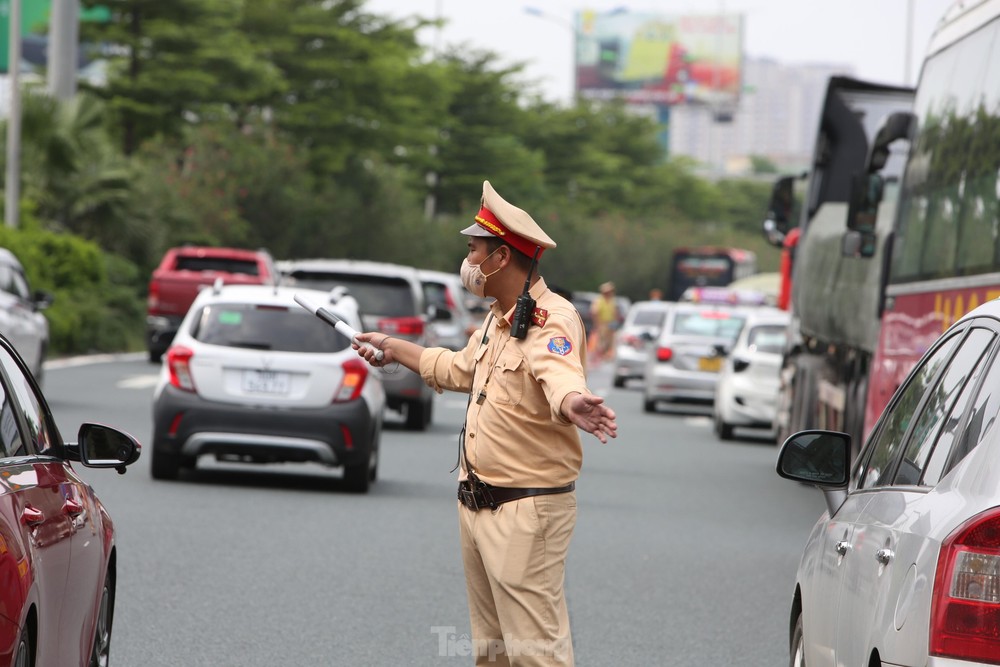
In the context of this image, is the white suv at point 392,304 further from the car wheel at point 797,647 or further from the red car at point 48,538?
the car wheel at point 797,647

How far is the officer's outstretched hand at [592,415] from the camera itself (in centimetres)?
515

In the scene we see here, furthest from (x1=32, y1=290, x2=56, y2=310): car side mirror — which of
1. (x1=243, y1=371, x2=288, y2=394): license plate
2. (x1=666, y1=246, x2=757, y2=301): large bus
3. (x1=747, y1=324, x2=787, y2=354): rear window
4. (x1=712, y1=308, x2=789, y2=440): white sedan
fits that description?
(x1=666, y1=246, x2=757, y2=301): large bus

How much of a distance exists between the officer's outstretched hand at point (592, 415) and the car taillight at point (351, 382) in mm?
9680

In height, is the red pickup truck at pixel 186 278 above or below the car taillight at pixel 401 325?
below

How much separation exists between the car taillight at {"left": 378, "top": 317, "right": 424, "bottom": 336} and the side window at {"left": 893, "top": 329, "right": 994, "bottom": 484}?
1680 cm

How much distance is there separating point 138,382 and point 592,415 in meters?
21.9

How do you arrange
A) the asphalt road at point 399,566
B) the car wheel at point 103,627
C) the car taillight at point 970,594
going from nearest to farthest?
the car taillight at point 970,594
the car wheel at point 103,627
the asphalt road at point 399,566

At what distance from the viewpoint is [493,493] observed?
223 inches

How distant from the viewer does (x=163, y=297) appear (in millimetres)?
31094

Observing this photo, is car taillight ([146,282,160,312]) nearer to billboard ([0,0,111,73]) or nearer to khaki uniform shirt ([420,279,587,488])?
billboard ([0,0,111,73])

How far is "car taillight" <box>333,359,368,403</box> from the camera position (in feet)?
48.5

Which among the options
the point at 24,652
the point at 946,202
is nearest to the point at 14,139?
the point at 946,202

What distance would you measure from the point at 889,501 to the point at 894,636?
692 millimetres

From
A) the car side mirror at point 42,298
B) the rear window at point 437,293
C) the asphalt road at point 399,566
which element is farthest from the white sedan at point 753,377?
the car side mirror at point 42,298
